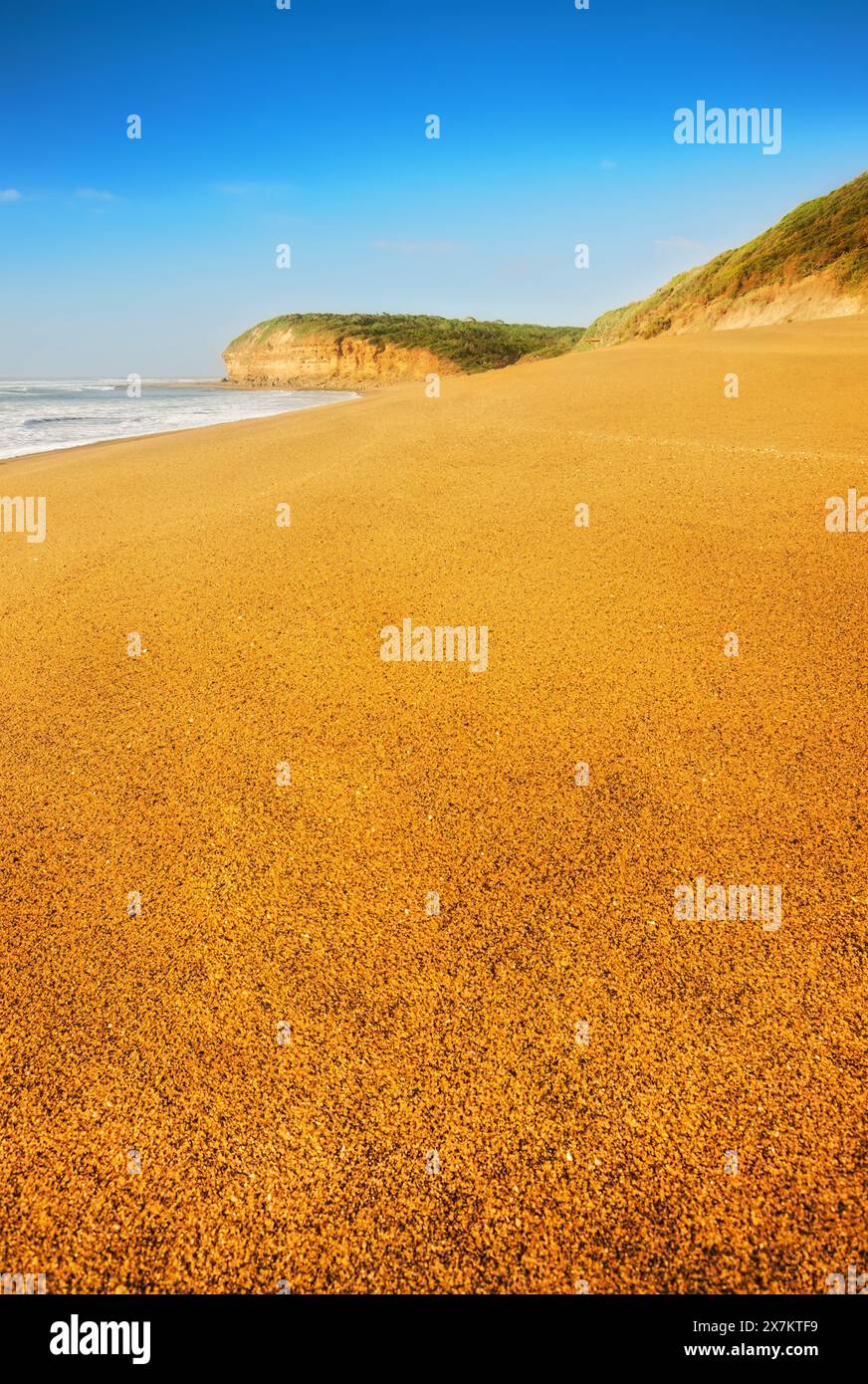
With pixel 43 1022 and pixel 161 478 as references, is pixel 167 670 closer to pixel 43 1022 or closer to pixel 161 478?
pixel 43 1022

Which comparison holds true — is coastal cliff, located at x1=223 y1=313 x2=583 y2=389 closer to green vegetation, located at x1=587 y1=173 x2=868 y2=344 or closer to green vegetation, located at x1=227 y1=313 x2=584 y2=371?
green vegetation, located at x1=227 y1=313 x2=584 y2=371

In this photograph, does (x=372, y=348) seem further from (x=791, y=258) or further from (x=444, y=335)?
(x=791, y=258)

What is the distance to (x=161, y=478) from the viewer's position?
36.7ft

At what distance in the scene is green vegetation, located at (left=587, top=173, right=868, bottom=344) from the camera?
2736 cm

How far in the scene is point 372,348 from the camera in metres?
97.1

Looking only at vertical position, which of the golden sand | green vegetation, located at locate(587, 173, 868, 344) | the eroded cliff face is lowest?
the golden sand

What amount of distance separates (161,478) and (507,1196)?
11.8 metres

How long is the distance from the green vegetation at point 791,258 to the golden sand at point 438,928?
101ft

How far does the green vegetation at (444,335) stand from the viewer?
91750 millimetres

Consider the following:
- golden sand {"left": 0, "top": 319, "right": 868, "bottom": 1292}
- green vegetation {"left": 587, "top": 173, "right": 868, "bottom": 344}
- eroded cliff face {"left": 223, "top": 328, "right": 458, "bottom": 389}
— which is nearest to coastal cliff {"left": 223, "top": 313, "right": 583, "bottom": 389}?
eroded cliff face {"left": 223, "top": 328, "right": 458, "bottom": 389}

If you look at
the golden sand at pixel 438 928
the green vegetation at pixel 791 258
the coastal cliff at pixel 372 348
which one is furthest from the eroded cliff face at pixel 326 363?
the golden sand at pixel 438 928

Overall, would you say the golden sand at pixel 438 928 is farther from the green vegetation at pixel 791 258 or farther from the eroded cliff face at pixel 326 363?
the eroded cliff face at pixel 326 363

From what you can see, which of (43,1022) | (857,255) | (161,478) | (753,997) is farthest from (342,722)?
(857,255)

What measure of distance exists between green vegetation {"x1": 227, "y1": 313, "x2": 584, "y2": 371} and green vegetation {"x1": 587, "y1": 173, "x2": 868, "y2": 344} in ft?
144
